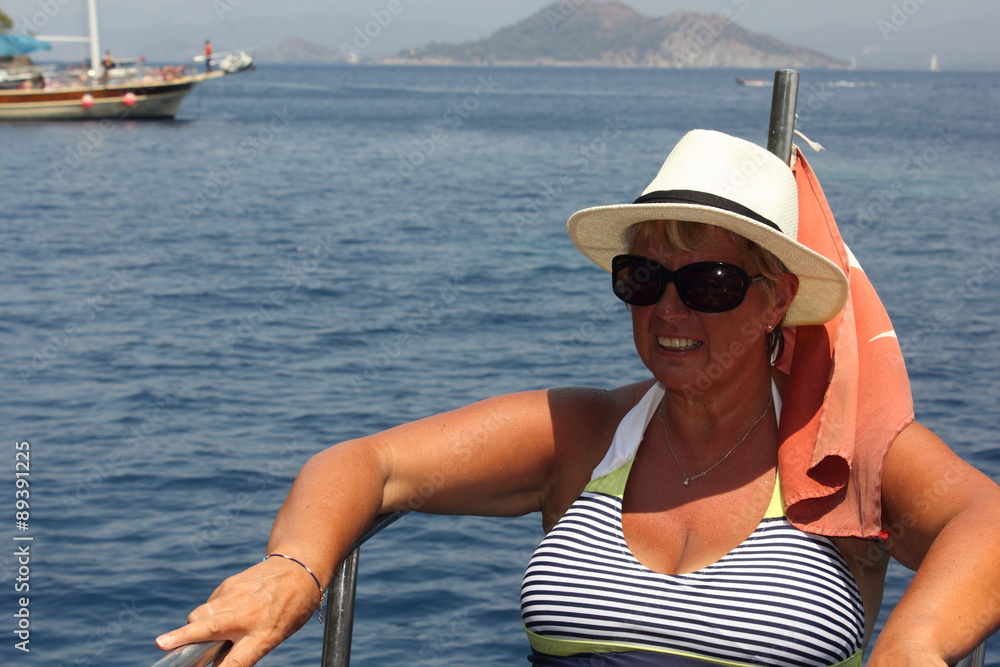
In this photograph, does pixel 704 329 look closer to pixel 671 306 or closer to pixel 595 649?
pixel 671 306

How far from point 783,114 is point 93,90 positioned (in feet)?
156

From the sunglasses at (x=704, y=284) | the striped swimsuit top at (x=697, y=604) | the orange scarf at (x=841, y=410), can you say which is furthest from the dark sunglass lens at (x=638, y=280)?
the striped swimsuit top at (x=697, y=604)

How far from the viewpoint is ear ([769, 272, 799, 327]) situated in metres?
2.22

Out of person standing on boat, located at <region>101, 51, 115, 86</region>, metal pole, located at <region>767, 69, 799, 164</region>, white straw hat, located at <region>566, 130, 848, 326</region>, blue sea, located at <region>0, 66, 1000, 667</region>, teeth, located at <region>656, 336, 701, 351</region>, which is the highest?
person standing on boat, located at <region>101, 51, 115, 86</region>

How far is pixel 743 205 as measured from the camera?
210cm

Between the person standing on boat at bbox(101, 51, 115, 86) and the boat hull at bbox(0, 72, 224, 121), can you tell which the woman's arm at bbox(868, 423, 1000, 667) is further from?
the person standing on boat at bbox(101, 51, 115, 86)

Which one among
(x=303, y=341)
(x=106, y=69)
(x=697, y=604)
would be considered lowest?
(x=303, y=341)

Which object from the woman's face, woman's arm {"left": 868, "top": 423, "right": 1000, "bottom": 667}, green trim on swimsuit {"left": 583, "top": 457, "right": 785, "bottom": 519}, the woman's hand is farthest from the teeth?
the woman's hand

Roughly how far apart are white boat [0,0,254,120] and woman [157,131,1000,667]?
47.1m

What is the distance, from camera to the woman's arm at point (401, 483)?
5.51ft

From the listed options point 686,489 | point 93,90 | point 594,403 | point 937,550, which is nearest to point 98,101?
point 93,90

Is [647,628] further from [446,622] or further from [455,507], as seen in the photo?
[446,622]

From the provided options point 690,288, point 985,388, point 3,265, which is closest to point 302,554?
point 690,288

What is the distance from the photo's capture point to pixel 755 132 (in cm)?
4778
